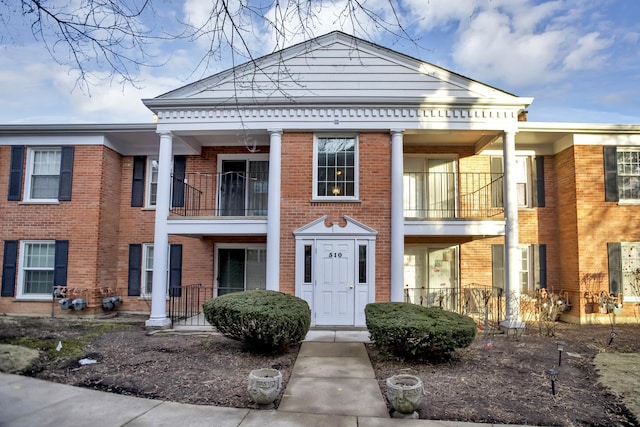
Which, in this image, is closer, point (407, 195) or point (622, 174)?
point (622, 174)

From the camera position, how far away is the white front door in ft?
34.7

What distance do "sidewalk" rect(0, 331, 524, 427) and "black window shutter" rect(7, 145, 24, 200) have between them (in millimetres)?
8450

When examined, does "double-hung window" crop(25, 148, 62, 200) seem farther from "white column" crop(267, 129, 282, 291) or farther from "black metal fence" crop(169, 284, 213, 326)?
"white column" crop(267, 129, 282, 291)

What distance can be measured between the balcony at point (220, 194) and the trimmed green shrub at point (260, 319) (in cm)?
534

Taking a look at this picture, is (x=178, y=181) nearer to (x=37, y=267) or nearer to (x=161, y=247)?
(x=161, y=247)

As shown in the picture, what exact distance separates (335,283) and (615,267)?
820cm

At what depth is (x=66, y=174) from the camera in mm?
12805

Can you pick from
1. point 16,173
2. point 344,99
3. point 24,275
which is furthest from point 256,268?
point 16,173

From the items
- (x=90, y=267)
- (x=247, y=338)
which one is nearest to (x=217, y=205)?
(x=90, y=267)

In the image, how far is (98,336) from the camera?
9414mm

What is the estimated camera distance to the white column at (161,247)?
10.6 m

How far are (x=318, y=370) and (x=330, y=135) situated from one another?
6.35 meters

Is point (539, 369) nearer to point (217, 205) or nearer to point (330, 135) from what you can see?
point (330, 135)

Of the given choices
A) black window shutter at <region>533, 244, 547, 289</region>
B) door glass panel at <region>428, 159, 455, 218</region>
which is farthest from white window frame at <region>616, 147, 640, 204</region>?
door glass panel at <region>428, 159, 455, 218</region>
